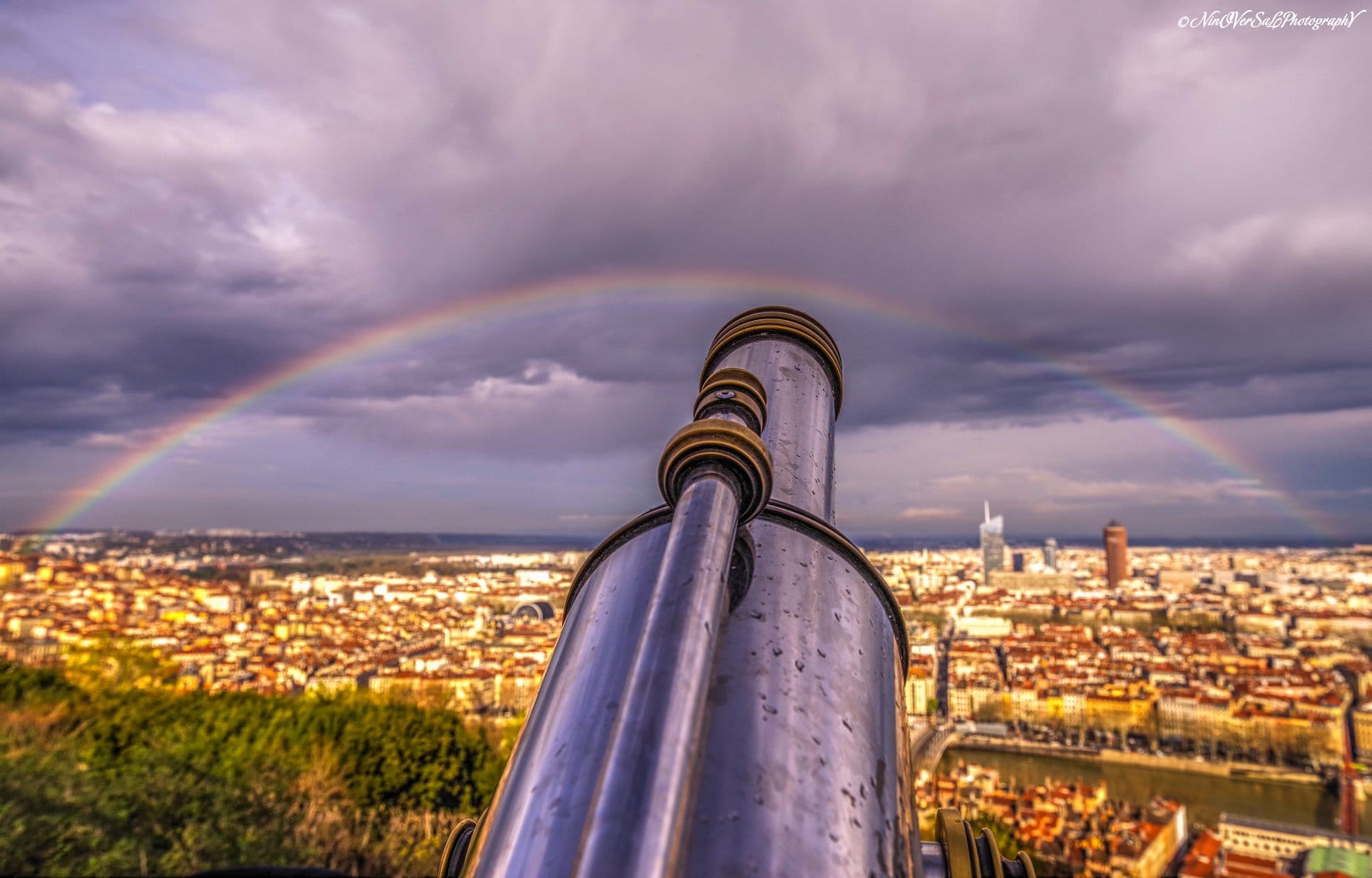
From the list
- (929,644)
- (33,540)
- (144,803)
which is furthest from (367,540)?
(144,803)

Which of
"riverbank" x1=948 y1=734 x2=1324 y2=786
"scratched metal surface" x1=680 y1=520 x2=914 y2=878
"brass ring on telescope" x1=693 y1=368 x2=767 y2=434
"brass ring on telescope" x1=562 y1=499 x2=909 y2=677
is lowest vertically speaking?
"riverbank" x1=948 y1=734 x2=1324 y2=786

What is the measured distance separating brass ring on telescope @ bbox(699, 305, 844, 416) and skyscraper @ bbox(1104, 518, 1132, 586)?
114267 mm

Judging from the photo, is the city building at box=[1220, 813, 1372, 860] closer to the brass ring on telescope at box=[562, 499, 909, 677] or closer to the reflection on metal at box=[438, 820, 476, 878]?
the brass ring on telescope at box=[562, 499, 909, 677]

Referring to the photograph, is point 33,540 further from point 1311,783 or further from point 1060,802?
point 1311,783

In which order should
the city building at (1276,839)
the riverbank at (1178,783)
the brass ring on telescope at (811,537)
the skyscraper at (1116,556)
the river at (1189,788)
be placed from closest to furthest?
the brass ring on telescope at (811,537), the city building at (1276,839), the river at (1189,788), the riverbank at (1178,783), the skyscraper at (1116,556)

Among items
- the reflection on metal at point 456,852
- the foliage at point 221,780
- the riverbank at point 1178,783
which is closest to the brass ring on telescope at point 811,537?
the reflection on metal at point 456,852

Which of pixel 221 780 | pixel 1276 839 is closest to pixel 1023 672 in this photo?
pixel 1276 839

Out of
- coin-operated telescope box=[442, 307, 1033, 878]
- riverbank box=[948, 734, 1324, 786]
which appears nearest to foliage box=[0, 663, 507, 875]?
coin-operated telescope box=[442, 307, 1033, 878]

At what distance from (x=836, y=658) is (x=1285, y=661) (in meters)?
66.7

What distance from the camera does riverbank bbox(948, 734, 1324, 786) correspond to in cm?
3609

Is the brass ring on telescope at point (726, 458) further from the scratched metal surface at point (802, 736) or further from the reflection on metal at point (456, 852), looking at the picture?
the reflection on metal at point (456, 852)

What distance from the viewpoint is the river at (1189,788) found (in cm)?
2991

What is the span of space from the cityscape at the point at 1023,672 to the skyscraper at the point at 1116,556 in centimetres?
→ 1841

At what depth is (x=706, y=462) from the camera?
1.07m
